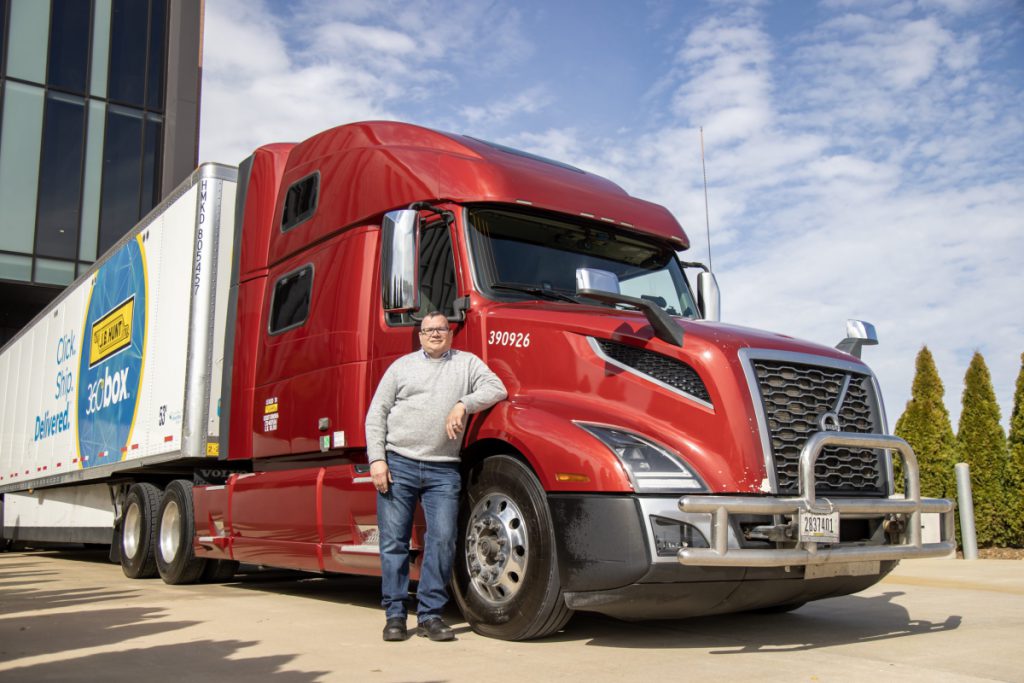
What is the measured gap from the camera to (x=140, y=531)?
1021 centimetres

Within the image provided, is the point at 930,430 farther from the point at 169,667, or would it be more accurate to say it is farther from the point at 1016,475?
the point at 169,667

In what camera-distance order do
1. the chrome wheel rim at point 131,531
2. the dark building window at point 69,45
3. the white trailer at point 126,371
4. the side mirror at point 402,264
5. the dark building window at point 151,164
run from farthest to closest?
the dark building window at point 151,164 < the dark building window at point 69,45 < the chrome wheel rim at point 131,531 < the white trailer at point 126,371 < the side mirror at point 402,264

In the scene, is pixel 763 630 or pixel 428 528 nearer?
pixel 428 528

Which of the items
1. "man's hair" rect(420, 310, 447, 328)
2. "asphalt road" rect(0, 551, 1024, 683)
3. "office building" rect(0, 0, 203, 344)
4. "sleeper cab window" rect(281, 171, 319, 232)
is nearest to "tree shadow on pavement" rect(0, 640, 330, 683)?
"asphalt road" rect(0, 551, 1024, 683)

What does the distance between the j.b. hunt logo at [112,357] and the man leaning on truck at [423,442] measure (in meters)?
5.28

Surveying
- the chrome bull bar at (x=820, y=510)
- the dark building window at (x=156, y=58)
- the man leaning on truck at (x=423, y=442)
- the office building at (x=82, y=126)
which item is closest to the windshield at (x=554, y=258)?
the man leaning on truck at (x=423, y=442)

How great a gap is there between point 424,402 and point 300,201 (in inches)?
115

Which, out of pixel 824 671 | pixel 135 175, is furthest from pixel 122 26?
pixel 824 671

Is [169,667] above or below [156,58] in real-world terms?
below

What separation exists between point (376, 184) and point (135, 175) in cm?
2164

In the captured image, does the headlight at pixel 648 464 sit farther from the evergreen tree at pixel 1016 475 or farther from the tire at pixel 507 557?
the evergreen tree at pixel 1016 475

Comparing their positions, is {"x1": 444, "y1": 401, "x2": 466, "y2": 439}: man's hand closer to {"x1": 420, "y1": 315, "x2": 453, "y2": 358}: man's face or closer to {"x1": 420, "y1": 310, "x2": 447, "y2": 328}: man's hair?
{"x1": 420, "y1": 315, "x2": 453, "y2": 358}: man's face

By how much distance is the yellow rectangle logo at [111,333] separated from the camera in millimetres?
10711

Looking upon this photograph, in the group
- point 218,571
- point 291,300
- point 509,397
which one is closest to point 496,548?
point 509,397
